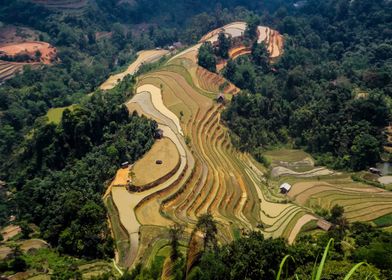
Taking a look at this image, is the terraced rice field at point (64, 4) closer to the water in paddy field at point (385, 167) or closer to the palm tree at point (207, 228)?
the water in paddy field at point (385, 167)

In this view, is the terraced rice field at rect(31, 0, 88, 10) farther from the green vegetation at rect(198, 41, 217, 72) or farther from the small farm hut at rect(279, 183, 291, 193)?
the small farm hut at rect(279, 183, 291, 193)

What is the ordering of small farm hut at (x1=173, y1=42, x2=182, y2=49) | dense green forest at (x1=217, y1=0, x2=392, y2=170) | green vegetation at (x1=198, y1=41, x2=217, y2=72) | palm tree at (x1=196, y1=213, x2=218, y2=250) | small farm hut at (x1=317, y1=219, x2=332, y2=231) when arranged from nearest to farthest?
palm tree at (x1=196, y1=213, x2=218, y2=250) < small farm hut at (x1=317, y1=219, x2=332, y2=231) < dense green forest at (x1=217, y1=0, x2=392, y2=170) < green vegetation at (x1=198, y1=41, x2=217, y2=72) < small farm hut at (x1=173, y1=42, x2=182, y2=49)

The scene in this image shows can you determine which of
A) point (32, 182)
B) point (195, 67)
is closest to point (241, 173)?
point (32, 182)

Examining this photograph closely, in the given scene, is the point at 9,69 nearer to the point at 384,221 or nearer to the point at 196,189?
the point at 196,189

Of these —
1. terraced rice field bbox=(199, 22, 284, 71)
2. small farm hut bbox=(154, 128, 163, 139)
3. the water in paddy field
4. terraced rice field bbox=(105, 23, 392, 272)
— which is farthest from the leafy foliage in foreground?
terraced rice field bbox=(199, 22, 284, 71)

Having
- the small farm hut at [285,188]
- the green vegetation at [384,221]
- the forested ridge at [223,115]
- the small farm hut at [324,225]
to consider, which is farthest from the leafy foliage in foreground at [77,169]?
the green vegetation at [384,221]

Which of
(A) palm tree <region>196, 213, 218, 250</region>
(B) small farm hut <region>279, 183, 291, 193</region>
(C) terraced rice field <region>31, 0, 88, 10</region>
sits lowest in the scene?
(B) small farm hut <region>279, 183, 291, 193</region>
